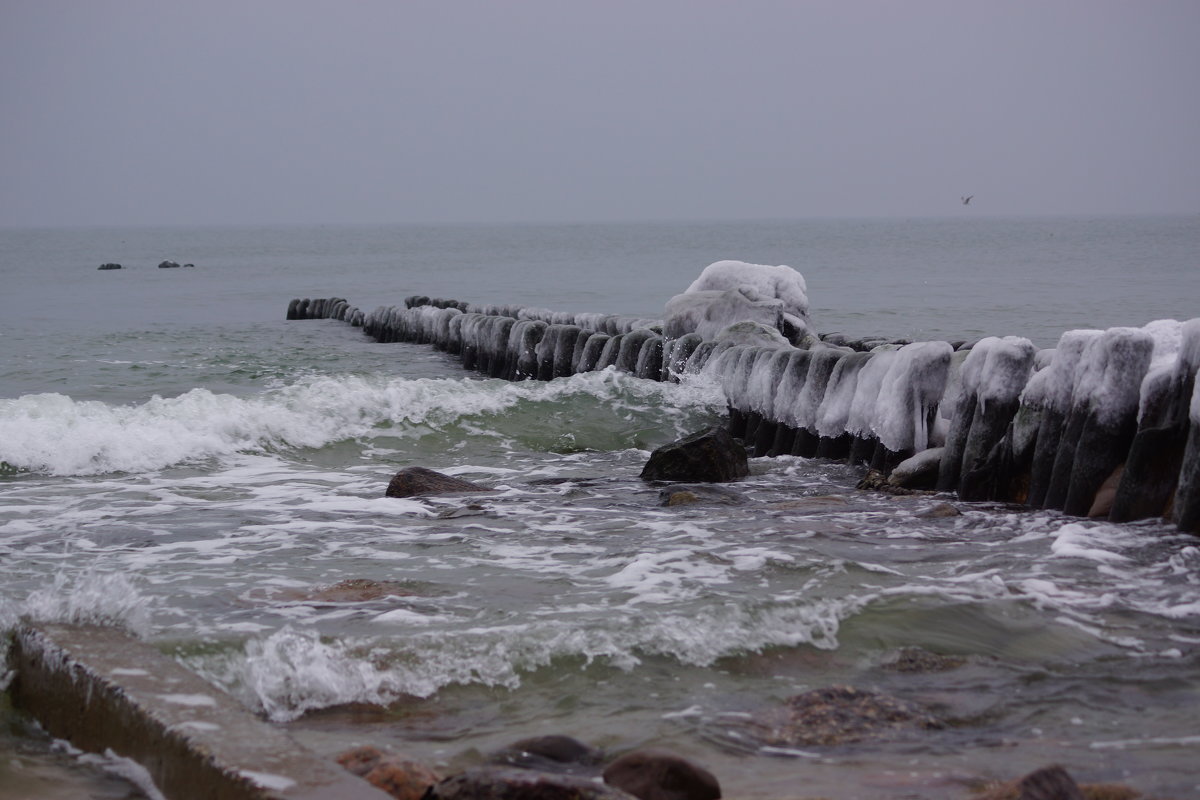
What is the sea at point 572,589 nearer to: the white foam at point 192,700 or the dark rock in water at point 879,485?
the dark rock in water at point 879,485

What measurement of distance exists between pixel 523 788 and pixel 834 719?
1.33 meters

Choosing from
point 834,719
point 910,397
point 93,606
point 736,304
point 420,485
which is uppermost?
point 736,304

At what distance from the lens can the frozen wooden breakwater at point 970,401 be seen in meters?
6.58

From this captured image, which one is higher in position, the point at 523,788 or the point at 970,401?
the point at 970,401

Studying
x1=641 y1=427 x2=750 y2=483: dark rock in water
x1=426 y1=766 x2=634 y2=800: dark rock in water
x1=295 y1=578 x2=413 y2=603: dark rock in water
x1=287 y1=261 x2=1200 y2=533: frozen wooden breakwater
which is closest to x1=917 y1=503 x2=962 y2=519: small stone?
x1=287 y1=261 x2=1200 y2=533: frozen wooden breakwater

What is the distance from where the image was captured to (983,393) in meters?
7.71

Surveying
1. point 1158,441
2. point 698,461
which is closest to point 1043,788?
point 1158,441

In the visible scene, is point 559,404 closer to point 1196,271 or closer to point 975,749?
point 975,749

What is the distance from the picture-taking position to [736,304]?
42.9 feet

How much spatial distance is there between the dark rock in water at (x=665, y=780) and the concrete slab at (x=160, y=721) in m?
0.77

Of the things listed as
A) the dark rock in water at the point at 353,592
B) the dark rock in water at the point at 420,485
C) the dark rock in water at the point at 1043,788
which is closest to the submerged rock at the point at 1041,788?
the dark rock in water at the point at 1043,788

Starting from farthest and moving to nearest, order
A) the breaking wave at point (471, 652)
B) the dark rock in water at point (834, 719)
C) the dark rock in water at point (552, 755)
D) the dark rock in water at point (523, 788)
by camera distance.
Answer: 1. the breaking wave at point (471, 652)
2. the dark rock in water at point (834, 719)
3. the dark rock in water at point (552, 755)
4. the dark rock in water at point (523, 788)

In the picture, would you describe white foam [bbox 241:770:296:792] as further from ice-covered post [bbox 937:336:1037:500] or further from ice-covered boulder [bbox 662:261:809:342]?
ice-covered boulder [bbox 662:261:809:342]

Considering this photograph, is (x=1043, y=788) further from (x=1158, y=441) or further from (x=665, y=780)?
(x=1158, y=441)
